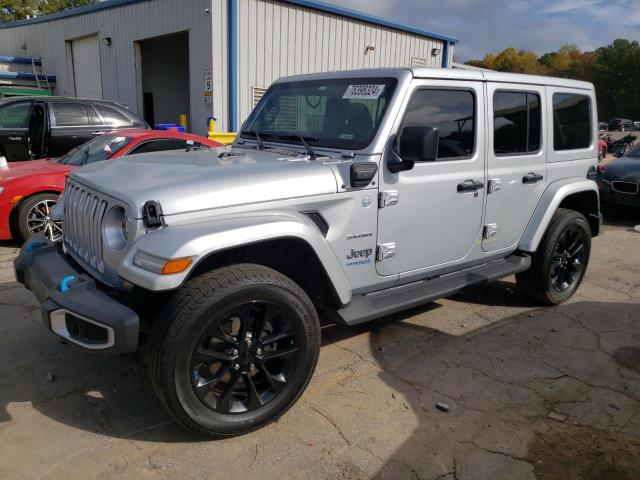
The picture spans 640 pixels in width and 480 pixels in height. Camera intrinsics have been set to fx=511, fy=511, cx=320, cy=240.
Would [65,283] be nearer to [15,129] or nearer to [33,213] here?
[33,213]

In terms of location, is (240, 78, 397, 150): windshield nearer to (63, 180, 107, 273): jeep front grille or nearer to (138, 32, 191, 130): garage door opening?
(63, 180, 107, 273): jeep front grille

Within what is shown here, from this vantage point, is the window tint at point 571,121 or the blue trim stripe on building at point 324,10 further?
the blue trim stripe on building at point 324,10

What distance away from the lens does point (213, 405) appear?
267 cm

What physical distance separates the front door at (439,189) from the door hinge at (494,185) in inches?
3.9

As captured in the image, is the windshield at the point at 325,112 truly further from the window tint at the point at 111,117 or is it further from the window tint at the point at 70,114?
the window tint at the point at 70,114

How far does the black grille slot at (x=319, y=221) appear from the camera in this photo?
2917 mm

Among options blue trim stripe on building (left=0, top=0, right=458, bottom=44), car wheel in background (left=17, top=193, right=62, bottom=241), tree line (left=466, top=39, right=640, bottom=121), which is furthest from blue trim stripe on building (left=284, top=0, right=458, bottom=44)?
tree line (left=466, top=39, right=640, bottom=121)

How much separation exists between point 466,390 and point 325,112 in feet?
6.81

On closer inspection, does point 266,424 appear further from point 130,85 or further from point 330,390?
point 130,85

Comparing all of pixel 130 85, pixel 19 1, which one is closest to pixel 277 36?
pixel 130 85

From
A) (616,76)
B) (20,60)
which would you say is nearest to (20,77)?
(20,60)

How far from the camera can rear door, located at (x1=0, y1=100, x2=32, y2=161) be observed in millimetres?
7930

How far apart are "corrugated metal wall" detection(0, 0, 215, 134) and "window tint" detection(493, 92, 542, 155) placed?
800 centimetres

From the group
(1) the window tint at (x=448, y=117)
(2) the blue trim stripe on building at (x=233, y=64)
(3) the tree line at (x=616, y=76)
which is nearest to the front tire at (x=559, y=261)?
(1) the window tint at (x=448, y=117)
